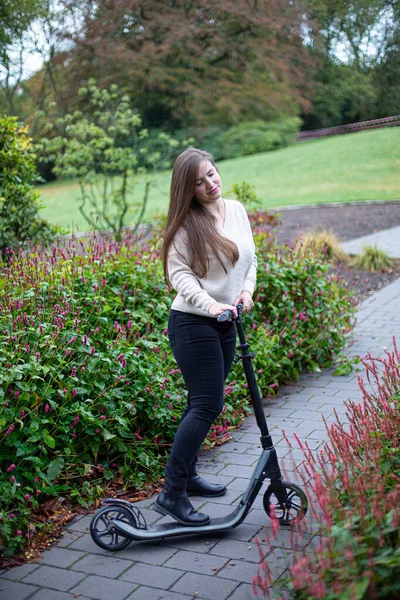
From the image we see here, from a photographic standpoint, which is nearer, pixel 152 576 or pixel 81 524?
pixel 152 576

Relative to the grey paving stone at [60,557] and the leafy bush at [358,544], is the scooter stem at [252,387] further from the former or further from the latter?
the grey paving stone at [60,557]

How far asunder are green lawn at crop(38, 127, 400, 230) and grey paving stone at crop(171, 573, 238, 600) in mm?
14239

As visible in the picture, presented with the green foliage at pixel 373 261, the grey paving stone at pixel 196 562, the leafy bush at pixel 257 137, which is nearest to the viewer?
the grey paving stone at pixel 196 562

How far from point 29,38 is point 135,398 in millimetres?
9950

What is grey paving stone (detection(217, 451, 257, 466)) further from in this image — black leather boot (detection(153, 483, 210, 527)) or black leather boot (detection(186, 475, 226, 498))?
black leather boot (detection(153, 483, 210, 527))

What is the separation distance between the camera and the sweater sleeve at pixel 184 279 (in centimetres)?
296

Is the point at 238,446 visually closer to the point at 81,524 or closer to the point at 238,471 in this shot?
the point at 238,471

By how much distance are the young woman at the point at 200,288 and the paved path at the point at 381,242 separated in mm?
8302

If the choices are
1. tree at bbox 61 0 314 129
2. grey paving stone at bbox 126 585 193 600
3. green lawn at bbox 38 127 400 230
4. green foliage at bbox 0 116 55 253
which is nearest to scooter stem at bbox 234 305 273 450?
grey paving stone at bbox 126 585 193 600

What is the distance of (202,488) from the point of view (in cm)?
355

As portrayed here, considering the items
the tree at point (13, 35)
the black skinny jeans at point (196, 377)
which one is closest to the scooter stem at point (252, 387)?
the black skinny jeans at point (196, 377)

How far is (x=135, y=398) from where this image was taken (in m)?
3.92

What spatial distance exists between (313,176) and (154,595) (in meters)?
24.1

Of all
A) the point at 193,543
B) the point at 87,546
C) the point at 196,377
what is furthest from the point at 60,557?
the point at 196,377
